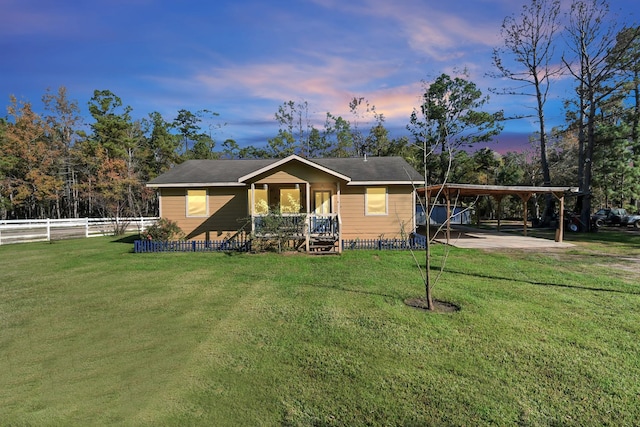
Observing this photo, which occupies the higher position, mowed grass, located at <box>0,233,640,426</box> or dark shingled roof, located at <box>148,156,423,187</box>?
dark shingled roof, located at <box>148,156,423,187</box>

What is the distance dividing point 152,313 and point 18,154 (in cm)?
3569

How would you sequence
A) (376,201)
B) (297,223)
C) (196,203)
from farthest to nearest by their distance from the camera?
(196,203), (376,201), (297,223)

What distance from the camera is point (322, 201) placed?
15438mm

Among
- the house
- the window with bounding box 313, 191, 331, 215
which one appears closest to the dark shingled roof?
the house

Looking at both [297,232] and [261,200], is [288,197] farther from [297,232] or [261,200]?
[297,232]

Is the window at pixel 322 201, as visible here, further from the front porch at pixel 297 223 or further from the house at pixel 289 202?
the front porch at pixel 297 223

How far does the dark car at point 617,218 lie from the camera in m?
23.7

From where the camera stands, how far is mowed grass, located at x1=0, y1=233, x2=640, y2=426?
3.04 metres

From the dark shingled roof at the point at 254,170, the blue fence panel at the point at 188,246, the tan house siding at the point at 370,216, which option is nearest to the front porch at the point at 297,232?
the blue fence panel at the point at 188,246

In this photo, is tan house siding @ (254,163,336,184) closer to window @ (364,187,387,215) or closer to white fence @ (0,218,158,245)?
window @ (364,187,387,215)

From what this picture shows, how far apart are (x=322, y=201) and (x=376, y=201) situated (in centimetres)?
258

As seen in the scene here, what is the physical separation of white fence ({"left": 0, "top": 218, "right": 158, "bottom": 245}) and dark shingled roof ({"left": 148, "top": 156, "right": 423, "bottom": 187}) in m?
3.42

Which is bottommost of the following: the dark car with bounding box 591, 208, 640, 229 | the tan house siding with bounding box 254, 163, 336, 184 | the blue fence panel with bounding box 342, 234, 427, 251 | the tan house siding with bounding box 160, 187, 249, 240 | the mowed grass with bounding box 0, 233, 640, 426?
the mowed grass with bounding box 0, 233, 640, 426

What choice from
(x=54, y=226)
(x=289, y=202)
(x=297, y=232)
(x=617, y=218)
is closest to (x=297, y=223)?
(x=297, y=232)
